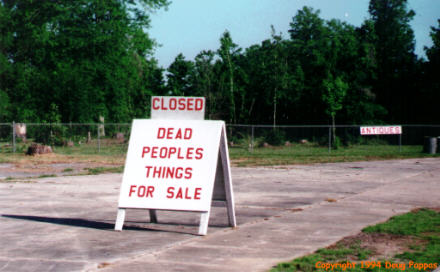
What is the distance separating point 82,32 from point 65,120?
264 inches

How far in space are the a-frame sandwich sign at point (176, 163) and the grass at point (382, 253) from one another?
200 cm

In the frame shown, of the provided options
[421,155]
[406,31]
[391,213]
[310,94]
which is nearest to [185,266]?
[391,213]

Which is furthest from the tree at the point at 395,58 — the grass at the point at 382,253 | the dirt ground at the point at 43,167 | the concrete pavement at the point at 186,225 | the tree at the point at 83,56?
the grass at the point at 382,253

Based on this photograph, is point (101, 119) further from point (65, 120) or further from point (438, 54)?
point (438, 54)

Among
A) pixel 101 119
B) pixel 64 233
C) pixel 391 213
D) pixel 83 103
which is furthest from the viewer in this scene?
pixel 101 119

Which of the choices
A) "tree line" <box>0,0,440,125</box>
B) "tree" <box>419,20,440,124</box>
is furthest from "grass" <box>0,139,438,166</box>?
"tree" <box>419,20,440,124</box>

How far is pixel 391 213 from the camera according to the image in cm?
1054

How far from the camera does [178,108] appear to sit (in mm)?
9258

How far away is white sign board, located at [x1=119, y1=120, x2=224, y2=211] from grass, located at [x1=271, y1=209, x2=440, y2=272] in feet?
6.97

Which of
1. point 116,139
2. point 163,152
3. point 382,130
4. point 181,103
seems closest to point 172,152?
point 163,152

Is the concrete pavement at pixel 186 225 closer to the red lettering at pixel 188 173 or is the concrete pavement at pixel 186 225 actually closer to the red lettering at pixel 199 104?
the red lettering at pixel 188 173

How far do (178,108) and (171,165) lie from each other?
879 millimetres

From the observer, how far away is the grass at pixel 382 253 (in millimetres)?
6457

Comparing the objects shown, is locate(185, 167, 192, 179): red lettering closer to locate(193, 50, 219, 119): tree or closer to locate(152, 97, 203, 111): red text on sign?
locate(152, 97, 203, 111): red text on sign
